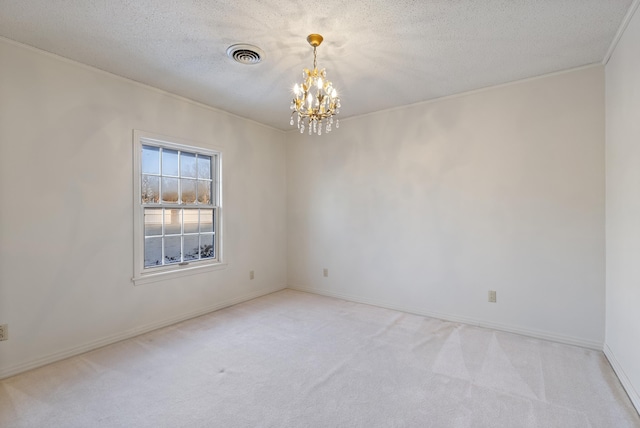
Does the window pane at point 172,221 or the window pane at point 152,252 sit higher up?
the window pane at point 172,221

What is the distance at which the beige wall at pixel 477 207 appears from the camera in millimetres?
2779

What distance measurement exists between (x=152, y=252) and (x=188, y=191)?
803 mm

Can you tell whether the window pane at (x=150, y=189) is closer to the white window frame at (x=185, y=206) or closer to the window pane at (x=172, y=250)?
the white window frame at (x=185, y=206)

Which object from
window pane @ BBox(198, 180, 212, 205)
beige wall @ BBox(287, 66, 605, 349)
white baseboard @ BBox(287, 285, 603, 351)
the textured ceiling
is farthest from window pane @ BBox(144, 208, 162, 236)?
white baseboard @ BBox(287, 285, 603, 351)

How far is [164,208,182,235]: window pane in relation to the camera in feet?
11.3

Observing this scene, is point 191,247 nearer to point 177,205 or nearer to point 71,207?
point 177,205

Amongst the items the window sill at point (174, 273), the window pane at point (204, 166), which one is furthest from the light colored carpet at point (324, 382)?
the window pane at point (204, 166)

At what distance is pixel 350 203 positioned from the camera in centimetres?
424

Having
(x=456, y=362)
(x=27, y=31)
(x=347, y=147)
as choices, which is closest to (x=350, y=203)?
(x=347, y=147)

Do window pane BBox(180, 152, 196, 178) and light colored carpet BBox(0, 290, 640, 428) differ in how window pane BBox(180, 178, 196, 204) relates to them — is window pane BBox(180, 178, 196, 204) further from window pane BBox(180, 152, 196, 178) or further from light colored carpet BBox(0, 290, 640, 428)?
light colored carpet BBox(0, 290, 640, 428)

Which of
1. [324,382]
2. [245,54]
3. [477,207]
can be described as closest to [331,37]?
[245,54]

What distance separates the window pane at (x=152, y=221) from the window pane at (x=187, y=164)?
21.0 inches

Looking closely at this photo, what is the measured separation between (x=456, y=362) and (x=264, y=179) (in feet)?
10.8

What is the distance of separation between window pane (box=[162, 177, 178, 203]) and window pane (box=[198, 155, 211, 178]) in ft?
1.17
